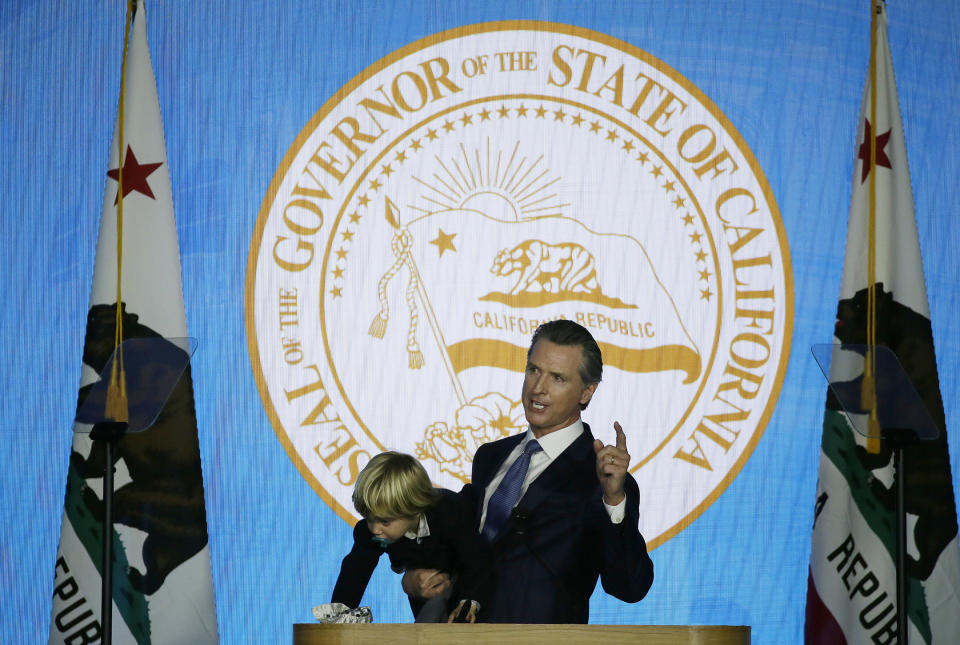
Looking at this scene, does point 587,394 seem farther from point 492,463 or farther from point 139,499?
point 139,499

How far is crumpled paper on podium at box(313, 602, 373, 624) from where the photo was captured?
313 cm

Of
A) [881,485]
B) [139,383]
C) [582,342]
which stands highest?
[582,342]

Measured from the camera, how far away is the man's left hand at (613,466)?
3463mm

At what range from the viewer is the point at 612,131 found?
4.23 metres

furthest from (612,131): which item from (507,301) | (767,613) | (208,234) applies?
(767,613)

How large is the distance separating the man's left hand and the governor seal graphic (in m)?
0.39

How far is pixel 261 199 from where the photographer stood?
13.9 feet

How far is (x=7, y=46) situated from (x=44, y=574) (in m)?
2.03

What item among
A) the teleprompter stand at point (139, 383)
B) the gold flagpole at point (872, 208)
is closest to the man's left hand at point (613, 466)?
the gold flagpole at point (872, 208)

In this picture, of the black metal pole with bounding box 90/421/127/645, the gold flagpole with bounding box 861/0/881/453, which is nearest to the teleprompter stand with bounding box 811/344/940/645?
the gold flagpole with bounding box 861/0/881/453

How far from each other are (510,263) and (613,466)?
957mm

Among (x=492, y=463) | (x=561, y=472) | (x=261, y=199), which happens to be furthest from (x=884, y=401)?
(x=261, y=199)

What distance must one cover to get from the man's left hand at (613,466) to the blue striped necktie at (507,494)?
0.35 meters

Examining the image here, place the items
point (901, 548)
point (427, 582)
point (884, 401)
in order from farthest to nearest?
point (427, 582) < point (884, 401) < point (901, 548)
